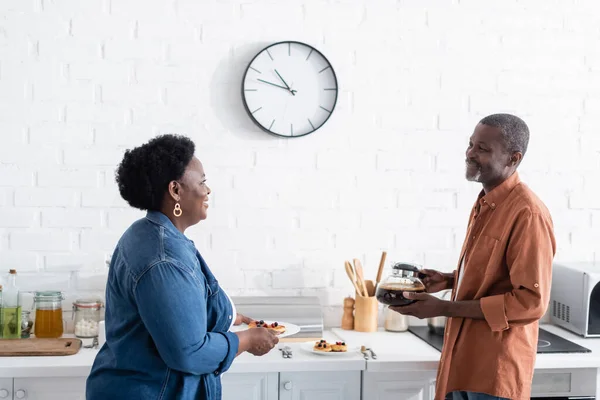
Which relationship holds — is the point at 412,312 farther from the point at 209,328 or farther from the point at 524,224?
the point at 209,328

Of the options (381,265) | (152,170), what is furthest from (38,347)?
(381,265)

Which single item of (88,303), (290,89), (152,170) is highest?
(290,89)

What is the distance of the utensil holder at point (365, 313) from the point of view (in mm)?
3244

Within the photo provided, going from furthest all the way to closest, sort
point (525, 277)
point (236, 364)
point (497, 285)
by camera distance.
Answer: point (236, 364), point (497, 285), point (525, 277)

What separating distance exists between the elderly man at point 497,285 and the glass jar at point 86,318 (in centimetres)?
127

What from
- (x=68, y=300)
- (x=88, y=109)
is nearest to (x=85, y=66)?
(x=88, y=109)

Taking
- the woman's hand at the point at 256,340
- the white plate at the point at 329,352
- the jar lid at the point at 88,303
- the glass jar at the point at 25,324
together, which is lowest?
the white plate at the point at 329,352

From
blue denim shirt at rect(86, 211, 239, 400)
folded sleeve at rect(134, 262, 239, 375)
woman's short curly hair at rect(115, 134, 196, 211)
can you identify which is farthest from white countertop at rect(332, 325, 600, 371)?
woman's short curly hair at rect(115, 134, 196, 211)

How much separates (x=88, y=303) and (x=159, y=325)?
53.6 inches

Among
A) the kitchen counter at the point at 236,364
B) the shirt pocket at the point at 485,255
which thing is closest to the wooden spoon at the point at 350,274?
the kitchen counter at the point at 236,364

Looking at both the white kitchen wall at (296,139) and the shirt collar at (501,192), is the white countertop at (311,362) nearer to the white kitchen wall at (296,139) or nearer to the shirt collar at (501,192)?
the white kitchen wall at (296,139)

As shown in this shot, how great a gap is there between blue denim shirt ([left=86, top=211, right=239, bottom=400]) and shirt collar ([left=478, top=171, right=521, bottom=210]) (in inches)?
38.7

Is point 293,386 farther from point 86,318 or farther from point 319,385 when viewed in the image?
point 86,318

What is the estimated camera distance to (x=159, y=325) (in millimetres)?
1807
